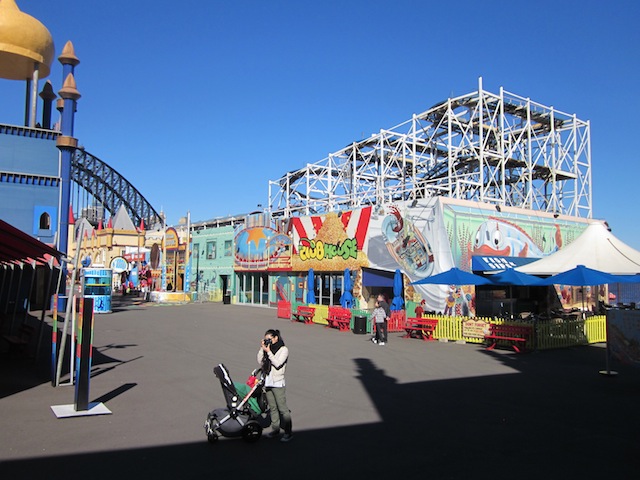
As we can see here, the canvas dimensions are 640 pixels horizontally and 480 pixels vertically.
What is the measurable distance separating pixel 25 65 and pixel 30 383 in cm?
2453

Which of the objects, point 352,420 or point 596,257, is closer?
point 352,420

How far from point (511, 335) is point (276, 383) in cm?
1072

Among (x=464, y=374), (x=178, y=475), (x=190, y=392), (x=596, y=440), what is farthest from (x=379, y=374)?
(x=178, y=475)

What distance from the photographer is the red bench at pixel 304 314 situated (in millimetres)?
23981

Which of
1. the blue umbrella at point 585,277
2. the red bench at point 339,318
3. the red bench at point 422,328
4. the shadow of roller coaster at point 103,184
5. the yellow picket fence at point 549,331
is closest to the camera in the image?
the blue umbrella at point 585,277

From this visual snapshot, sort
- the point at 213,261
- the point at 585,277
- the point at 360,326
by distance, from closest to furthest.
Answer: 1. the point at 585,277
2. the point at 360,326
3. the point at 213,261

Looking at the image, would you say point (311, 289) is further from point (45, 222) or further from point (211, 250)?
point (211, 250)

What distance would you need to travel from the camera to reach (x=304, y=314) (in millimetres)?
24281

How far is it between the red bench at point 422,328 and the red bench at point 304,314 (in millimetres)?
6299

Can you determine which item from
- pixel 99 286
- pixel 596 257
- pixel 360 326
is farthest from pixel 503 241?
pixel 99 286

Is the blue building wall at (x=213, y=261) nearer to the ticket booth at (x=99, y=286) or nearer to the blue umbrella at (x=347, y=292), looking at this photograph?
the ticket booth at (x=99, y=286)

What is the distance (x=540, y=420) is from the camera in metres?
7.79

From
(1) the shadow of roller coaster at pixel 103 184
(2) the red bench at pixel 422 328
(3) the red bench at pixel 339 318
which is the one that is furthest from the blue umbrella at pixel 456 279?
(1) the shadow of roller coaster at pixel 103 184

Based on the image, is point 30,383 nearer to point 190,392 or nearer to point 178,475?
point 190,392
